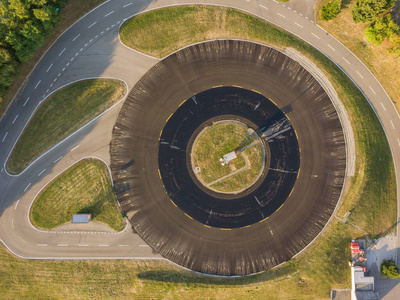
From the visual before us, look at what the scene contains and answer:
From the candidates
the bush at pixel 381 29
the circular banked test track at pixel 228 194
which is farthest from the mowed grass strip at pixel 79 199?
the bush at pixel 381 29

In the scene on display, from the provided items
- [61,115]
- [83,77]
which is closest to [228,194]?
[61,115]

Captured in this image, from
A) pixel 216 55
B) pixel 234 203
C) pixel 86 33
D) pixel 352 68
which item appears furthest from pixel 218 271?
pixel 86 33

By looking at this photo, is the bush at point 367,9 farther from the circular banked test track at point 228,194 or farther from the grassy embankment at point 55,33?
the grassy embankment at point 55,33

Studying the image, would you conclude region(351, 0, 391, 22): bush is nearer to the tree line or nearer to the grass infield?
the grass infield

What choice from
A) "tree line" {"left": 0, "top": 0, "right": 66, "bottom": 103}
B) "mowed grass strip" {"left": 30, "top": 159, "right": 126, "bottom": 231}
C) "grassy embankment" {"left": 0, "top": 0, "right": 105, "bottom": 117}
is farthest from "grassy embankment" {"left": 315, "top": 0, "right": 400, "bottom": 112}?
"mowed grass strip" {"left": 30, "top": 159, "right": 126, "bottom": 231}

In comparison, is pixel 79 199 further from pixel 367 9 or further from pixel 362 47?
pixel 367 9
